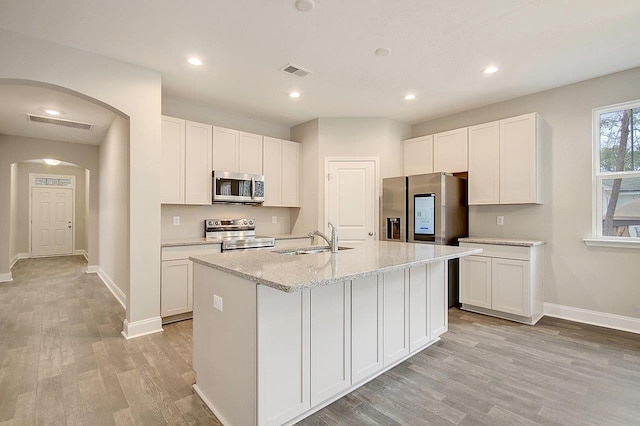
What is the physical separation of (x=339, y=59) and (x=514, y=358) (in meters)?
3.22

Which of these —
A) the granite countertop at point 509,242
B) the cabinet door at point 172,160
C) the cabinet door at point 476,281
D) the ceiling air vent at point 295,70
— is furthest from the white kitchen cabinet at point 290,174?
the cabinet door at point 476,281

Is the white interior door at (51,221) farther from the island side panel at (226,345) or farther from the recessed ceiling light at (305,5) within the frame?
the recessed ceiling light at (305,5)

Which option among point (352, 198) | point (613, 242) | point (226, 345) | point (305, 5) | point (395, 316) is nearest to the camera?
point (226, 345)

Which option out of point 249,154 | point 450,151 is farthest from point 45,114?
point 450,151

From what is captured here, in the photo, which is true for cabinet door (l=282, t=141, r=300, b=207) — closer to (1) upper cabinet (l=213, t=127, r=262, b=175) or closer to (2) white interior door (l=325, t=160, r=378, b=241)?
(1) upper cabinet (l=213, t=127, r=262, b=175)

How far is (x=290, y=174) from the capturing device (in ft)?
17.0

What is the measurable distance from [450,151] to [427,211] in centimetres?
101

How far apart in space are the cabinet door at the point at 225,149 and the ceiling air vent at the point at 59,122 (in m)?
2.52

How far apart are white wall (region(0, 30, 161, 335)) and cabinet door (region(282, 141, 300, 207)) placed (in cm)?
209

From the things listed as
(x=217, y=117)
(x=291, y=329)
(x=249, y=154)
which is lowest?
(x=291, y=329)

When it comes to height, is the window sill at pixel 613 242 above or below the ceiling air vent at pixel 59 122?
below

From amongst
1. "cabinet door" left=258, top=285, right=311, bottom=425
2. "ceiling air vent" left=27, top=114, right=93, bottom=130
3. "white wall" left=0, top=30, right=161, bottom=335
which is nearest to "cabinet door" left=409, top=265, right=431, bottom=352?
"cabinet door" left=258, top=285, right=311, bottom=425

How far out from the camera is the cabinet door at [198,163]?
402 cm

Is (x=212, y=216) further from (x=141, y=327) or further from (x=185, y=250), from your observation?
(x=141, y=327)
